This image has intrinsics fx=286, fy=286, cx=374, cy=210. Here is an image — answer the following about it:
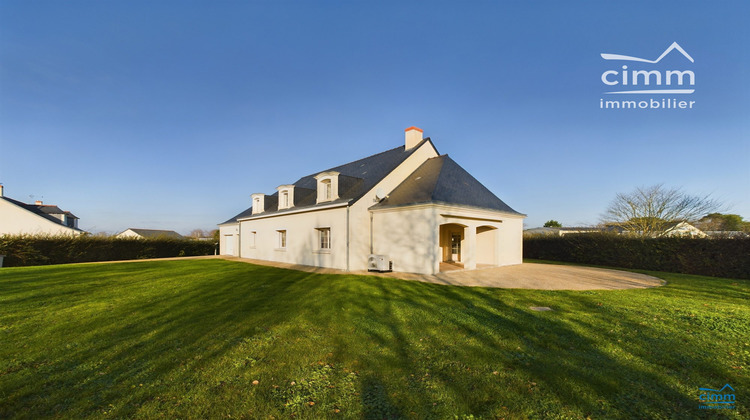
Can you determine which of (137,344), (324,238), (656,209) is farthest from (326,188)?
(656,209)

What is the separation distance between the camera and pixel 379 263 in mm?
12477

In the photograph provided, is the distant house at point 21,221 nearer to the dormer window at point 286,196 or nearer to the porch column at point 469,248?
the dormer window at point 286,196

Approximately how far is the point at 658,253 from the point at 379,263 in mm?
15336

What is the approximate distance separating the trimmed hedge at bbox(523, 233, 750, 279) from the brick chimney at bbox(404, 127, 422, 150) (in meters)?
13.4

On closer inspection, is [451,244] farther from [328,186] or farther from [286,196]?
[286,196]

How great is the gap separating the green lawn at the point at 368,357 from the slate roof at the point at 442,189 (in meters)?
6.08

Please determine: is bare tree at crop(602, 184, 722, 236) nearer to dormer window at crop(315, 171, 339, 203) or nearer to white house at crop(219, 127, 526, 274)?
white house at crop(219, 127, 526, 274)

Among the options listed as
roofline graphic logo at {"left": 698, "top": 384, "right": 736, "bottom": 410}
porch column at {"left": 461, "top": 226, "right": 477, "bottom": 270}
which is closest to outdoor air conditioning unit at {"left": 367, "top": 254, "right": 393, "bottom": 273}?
porch column at {"left": 461, "top": 226, "right": 477, "bottom": 270}

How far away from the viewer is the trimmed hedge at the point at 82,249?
57.8ft

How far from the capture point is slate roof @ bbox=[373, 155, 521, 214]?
12.6 m

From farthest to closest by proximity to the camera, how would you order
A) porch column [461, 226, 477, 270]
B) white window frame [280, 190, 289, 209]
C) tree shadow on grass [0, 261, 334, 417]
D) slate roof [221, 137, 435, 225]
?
1. white window frame [280, 190, 289, 209]
2. slate roof [221, 137, 435, 225]
3. porch column [461, 226, 477, 270]
4. tree shadow on grass [0, 261, 334, 417]

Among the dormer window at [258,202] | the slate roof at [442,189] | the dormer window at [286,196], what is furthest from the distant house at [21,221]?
the slate roof at [442,189]

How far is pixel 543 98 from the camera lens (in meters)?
14.2

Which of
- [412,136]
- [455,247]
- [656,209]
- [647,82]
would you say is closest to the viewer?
[647,82]
